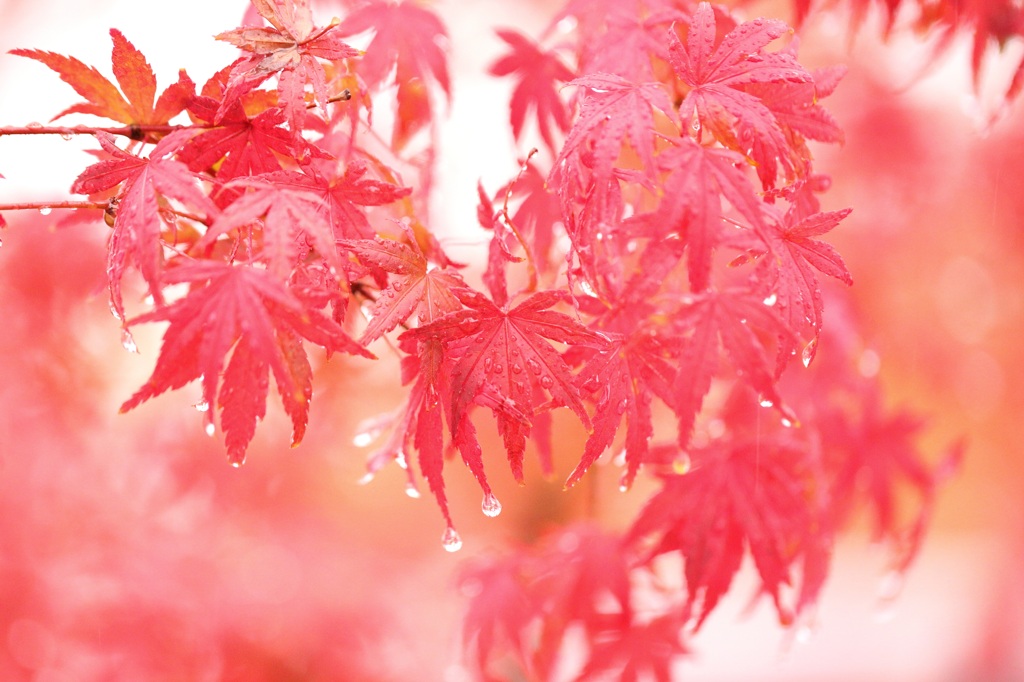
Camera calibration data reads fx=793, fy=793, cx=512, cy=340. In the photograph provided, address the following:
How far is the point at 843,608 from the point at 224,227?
20.6 ft

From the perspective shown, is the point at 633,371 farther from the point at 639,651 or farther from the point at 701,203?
the point at 639,651

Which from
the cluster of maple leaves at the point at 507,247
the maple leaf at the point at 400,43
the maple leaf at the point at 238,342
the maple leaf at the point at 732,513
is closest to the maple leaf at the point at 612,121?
the cluster of maple leaves at the point at 507,247

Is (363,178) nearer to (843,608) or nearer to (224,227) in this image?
(224,227)

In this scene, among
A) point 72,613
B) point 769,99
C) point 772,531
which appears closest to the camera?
point 769,99

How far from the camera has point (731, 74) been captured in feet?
2.47

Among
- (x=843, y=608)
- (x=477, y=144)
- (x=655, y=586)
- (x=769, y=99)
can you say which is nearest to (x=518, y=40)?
(x=769, y=99)

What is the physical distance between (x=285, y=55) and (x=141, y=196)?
185 mm

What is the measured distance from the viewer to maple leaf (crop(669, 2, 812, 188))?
0.73m

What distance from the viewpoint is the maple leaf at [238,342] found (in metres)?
0.64

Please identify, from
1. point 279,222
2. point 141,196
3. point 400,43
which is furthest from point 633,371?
point 400,43

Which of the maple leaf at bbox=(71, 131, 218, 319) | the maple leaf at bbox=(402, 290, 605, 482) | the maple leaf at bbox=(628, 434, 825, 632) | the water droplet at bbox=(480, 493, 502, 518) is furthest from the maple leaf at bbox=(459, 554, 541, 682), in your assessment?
the maple leaf at bbox=(71, 131, 218, 319)

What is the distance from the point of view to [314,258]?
92 centimetres

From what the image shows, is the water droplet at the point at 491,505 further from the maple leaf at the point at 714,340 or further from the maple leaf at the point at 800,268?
the maple leaf at the point at 800,268

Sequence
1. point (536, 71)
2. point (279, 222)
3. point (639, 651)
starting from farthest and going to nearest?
1. point (639, 651)
2. point (536, 71)
3. point (279, 222)
